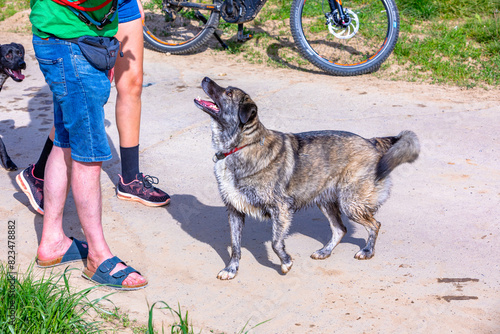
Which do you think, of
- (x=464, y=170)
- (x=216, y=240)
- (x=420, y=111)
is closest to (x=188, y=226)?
(x=216, y=240)

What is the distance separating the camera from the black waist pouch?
2.71 m

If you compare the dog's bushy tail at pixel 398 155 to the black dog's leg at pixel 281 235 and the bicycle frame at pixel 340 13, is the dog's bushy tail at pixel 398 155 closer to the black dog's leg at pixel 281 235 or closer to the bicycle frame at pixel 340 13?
the black dog's leg at pixel 281 235

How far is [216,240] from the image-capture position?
12.4ft

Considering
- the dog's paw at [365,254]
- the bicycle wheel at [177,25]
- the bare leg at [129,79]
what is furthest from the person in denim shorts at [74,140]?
the bicycle wheel at [177,25]

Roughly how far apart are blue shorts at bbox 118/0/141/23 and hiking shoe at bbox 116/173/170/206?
1.23 m

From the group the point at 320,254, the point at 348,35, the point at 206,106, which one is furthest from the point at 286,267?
the point at 348,35

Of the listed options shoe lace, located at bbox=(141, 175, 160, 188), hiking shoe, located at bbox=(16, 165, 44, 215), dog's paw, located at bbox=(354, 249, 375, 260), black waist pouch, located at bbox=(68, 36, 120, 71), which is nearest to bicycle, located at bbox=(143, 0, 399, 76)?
shoe lace, located at bbox=(141, 175, 160, 188)

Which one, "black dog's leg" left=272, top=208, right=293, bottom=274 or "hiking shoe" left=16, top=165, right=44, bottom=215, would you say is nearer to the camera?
"black dog's leg" left=272, top=208, right=293, bottom=274

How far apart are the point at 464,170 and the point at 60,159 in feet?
11.0

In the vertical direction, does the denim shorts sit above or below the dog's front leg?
above

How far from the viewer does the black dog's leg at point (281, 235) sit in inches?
129

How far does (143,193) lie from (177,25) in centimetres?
482

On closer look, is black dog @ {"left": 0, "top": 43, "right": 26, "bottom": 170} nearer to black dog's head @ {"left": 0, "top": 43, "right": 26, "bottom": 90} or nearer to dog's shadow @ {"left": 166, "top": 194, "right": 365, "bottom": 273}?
black dog's head @ {"left": 0, "top": 43, "right": 26, "bottom": 90}

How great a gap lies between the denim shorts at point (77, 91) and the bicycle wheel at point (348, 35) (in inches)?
170
